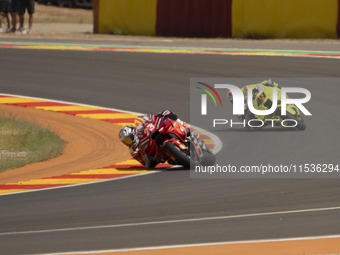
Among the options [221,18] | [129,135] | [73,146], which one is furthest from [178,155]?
[221,18]

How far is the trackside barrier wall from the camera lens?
1000 inches

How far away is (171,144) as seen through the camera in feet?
38.1

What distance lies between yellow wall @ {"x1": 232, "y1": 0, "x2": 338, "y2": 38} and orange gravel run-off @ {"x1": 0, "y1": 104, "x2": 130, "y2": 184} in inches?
370

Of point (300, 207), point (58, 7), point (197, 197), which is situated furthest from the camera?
point (58, 7)

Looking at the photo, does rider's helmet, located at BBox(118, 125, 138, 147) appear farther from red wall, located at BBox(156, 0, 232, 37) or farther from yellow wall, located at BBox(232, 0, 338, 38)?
red wall, located at BBox(156, 0, 232, 37)

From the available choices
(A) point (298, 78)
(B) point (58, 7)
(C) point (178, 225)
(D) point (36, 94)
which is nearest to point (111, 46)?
(D) point (36, 94)

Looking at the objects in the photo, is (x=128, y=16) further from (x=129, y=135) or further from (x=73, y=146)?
(x=129, y=135)

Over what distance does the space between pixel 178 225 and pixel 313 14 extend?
17.7 m

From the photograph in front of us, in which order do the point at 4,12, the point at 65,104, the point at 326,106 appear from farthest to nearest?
1. the point at 4,12
2. the point at 65,104
3. the point at 326,106

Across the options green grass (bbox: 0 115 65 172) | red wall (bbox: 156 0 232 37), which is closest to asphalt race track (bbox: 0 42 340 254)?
green grass (bbox: 0 115 65 172)

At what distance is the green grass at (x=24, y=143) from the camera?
46.7 feet

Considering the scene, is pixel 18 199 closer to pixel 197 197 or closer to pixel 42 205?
pixel 42 205

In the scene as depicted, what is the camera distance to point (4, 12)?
2909cm

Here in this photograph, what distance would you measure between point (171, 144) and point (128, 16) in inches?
680
